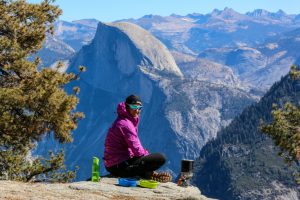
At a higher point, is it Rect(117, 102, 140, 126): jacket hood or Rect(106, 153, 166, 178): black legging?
Rect(117, 102, 140, 126): jacket hood

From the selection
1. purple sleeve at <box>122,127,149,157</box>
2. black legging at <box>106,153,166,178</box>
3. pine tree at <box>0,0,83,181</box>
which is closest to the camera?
purple sleeve at <box>122,127,149,157</box>

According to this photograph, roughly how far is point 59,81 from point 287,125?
665 inches

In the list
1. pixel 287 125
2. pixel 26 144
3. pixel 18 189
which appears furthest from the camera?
pixel 287 125

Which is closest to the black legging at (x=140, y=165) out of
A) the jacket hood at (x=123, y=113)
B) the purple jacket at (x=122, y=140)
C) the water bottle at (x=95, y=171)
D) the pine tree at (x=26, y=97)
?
the purple jacket at (x=122, y=140)

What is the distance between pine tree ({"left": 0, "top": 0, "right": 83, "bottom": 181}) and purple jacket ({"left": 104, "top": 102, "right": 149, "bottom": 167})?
10.8 metres

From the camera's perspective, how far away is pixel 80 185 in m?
15.9

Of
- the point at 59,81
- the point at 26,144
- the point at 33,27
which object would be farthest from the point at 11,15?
the point at 26,144

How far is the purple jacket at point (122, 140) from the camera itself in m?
16.3

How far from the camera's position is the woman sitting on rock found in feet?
53.7

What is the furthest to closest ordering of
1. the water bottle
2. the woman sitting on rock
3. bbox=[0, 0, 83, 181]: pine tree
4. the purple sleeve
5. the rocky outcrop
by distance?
bbox=[0, 0, 83, 181]: pine tree < the water bottle < the woman sitting on rock < the purple sleeve < the rocky outcrop

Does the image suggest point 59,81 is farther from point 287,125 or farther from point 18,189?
point 287,125

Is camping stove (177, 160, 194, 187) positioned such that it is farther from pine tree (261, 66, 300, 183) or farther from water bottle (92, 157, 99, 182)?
pine tree (261, 66, 300, 183)

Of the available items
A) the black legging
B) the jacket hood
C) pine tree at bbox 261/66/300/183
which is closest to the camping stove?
the black legging

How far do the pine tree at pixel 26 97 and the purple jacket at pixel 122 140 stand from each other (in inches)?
427
